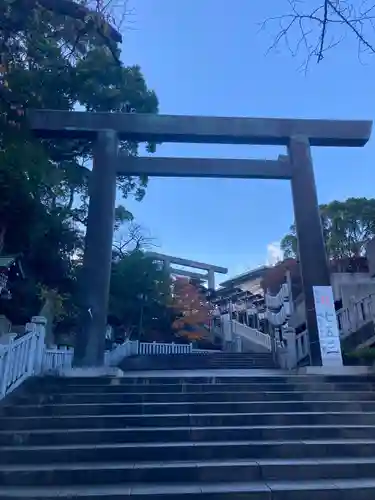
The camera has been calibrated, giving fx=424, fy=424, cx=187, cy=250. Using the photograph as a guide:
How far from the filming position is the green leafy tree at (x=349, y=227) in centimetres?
1689

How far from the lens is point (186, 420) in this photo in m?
5.03

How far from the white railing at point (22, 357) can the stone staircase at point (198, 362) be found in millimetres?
5113

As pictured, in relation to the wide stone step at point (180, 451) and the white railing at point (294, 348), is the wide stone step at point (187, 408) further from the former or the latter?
the white railing at point (294, 348)

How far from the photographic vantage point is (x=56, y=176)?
8914mm

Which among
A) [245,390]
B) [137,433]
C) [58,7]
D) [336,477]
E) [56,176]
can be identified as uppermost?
[56,176]

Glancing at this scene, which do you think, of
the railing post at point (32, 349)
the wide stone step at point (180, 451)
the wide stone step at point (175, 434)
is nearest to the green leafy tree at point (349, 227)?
the railing post at point (32, 349)

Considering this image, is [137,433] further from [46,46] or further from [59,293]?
[59,293]

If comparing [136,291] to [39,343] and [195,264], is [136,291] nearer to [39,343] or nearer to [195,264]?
[195,264]

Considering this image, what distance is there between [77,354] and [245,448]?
4033mm

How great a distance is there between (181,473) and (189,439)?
80 cm

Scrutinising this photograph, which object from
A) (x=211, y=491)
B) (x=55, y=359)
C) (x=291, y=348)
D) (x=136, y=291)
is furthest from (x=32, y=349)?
(x=136, y=291)

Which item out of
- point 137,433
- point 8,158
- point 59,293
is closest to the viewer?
point 137,433

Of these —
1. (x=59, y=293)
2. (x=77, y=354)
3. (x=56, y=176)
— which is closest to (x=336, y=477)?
(x=77, y=354)

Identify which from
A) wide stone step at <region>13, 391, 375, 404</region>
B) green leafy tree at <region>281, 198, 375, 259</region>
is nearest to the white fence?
wide stone step at <region>13, 391, 375, 404</region>
